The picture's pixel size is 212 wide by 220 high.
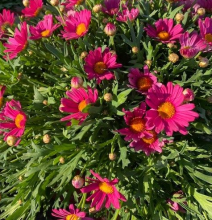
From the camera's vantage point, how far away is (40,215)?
165 centimetres

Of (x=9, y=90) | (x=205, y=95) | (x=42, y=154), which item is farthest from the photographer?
(x=9, y=90)

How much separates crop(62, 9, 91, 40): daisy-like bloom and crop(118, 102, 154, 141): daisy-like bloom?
0.35 meters

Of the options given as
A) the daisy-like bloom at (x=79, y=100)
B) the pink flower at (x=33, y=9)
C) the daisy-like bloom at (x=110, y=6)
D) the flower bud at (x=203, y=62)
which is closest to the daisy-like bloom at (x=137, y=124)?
the daisy-like bloom at (x=79, y=100)

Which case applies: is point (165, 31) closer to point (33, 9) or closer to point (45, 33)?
point (45, 33)

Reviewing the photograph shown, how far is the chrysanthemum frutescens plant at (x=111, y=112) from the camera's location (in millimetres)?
1061

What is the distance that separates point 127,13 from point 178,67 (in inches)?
12.6

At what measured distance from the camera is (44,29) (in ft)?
4.06

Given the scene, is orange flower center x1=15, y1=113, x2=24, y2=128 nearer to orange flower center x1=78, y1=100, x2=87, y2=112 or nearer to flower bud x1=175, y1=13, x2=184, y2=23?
orange flower center x1=78, y1=100, x2=87, y2=112

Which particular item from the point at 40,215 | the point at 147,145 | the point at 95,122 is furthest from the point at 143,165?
the point at 40,215

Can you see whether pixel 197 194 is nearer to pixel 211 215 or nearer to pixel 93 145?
pixel 211 215

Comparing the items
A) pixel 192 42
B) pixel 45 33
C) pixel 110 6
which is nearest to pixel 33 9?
pixel 45 33

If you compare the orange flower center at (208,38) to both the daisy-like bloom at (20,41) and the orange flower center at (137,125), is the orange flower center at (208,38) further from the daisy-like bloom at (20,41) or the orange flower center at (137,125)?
the daisy-like bloom at (20,41)

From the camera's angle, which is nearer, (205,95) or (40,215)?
(205,95)

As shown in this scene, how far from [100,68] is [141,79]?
165mm
